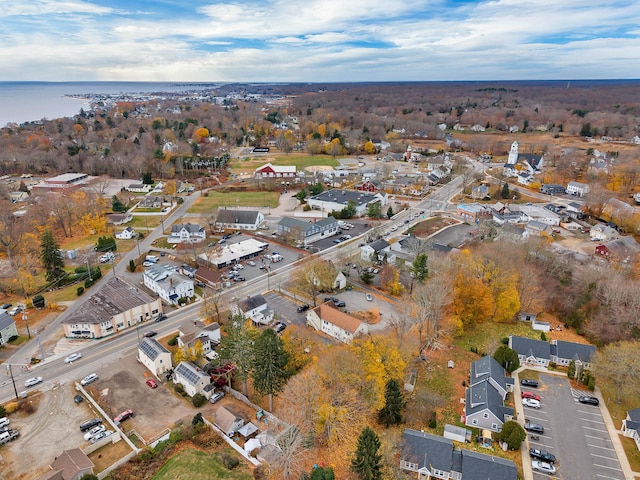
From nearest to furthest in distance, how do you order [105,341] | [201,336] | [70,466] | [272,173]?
[70,466], [201,336], [105,341], [272,173]

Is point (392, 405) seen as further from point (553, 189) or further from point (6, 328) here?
point (553, 189)

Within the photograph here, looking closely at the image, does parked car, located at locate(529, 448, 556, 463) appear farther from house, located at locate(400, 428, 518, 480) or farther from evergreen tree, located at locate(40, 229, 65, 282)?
evergreen tree, located at locate(40, 229, 65, 282)

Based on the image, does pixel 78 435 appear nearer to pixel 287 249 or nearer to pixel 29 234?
pixel 287 249

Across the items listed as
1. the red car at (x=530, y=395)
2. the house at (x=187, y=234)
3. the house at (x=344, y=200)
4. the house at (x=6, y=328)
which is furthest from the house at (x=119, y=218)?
the red car at (x=530, y=395)

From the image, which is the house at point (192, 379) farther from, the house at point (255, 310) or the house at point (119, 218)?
the house at point (119, 218)

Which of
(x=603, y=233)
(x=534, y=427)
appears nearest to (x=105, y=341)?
(x=534, y=427)

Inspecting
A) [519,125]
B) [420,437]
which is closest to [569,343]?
[420,437]
